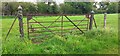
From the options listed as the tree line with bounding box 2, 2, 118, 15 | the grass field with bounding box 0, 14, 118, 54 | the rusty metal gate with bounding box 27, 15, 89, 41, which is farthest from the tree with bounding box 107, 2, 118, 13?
the rusty metal gate with bounding box 27, 15, 89, 41

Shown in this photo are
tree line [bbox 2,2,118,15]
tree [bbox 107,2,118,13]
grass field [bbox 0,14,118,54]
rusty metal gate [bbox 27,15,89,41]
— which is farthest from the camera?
rusty metal gate [bbox 27,15,89,41]

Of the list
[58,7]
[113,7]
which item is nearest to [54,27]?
[58,7]

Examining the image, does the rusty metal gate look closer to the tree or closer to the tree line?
the tree line

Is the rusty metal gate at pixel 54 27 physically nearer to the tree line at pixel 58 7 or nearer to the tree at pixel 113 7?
the tree line at pixel 58 7

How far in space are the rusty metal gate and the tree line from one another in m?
0.20

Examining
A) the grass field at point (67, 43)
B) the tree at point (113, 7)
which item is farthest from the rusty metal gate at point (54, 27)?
Result: the tree at point (113, 7)

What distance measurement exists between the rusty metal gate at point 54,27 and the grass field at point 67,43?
0.41ft

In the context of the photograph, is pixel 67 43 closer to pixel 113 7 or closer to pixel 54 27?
pixel 54 27

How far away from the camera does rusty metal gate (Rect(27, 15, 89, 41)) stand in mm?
4888

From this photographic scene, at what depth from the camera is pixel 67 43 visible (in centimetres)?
450

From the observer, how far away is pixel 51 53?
424 centimetres

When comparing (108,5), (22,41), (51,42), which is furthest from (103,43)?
(22,41)

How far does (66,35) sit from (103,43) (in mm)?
875

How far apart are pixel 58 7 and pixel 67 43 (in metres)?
0.83
